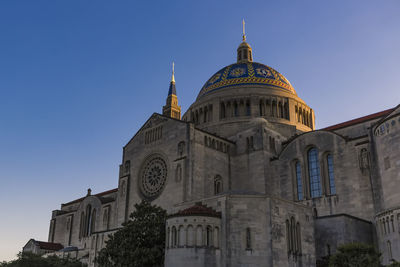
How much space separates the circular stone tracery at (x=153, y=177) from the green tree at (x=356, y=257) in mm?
18325

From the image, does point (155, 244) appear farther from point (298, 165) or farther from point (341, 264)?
point (298, 165)

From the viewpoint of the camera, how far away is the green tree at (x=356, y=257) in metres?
21.9

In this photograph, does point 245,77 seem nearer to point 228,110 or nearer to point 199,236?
point 228,110

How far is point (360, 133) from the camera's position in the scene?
3728 cm

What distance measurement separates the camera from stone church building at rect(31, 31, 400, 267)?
2700cm

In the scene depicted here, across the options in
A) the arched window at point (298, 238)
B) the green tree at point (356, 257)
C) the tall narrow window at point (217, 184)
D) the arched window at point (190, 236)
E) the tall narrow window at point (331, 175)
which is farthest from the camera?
the tall narrow window at point (217, 184)

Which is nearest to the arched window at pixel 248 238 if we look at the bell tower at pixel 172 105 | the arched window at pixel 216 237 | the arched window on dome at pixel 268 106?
the arched window at pixel 216 237

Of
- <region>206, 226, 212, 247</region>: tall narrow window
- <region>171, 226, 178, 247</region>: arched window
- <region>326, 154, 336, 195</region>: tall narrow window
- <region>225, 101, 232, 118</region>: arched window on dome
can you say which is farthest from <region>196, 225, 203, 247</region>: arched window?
<region>225, 101, 232, 118</region>: arched window on dome

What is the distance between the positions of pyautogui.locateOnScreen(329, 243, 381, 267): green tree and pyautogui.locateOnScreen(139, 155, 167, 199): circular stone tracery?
60.1ft

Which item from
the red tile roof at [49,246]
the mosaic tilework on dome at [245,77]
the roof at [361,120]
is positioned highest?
the mosaic tilework on dome at [245,77]

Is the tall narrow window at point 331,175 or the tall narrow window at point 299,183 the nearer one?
the tall narrow window at point 331,175

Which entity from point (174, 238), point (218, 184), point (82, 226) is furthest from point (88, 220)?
point (174, 238)

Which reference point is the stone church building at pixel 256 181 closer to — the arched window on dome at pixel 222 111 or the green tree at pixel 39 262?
the arched window on dome at pixel 222 111

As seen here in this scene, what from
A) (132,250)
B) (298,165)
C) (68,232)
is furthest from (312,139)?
(68,232)
